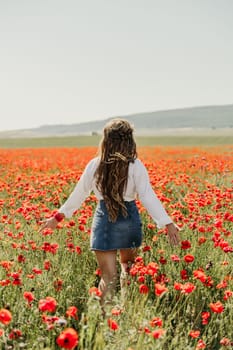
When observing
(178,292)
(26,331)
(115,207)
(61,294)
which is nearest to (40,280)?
(61,294)

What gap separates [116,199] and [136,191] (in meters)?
0.24

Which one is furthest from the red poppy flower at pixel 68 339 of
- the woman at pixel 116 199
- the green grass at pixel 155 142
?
the green grass at pixel 155 142

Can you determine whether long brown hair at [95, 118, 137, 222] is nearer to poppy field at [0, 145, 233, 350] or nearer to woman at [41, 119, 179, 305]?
woman at [41, 119, 179, 305]

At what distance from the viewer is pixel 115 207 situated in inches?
151

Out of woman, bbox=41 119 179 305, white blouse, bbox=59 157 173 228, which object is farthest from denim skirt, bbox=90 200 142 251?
white blouse, bbox=59 157 173 228

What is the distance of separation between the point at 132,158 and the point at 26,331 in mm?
1501

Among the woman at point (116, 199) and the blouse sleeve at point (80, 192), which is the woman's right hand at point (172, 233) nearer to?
the woman at point (116, 199)

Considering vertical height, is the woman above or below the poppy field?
above

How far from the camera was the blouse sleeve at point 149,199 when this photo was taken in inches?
152

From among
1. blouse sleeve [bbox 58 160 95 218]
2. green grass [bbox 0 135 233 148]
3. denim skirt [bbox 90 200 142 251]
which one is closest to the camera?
denim skirt [bbox 90 200 142 251]

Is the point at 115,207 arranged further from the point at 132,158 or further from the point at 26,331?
the point at 26,331

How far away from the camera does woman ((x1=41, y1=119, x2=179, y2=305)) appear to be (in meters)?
3.85

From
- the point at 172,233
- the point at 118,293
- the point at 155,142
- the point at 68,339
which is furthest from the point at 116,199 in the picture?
the point at 155,142

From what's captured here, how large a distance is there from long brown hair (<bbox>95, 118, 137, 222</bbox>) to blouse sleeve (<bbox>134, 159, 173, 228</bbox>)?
Answer: 0.10m
